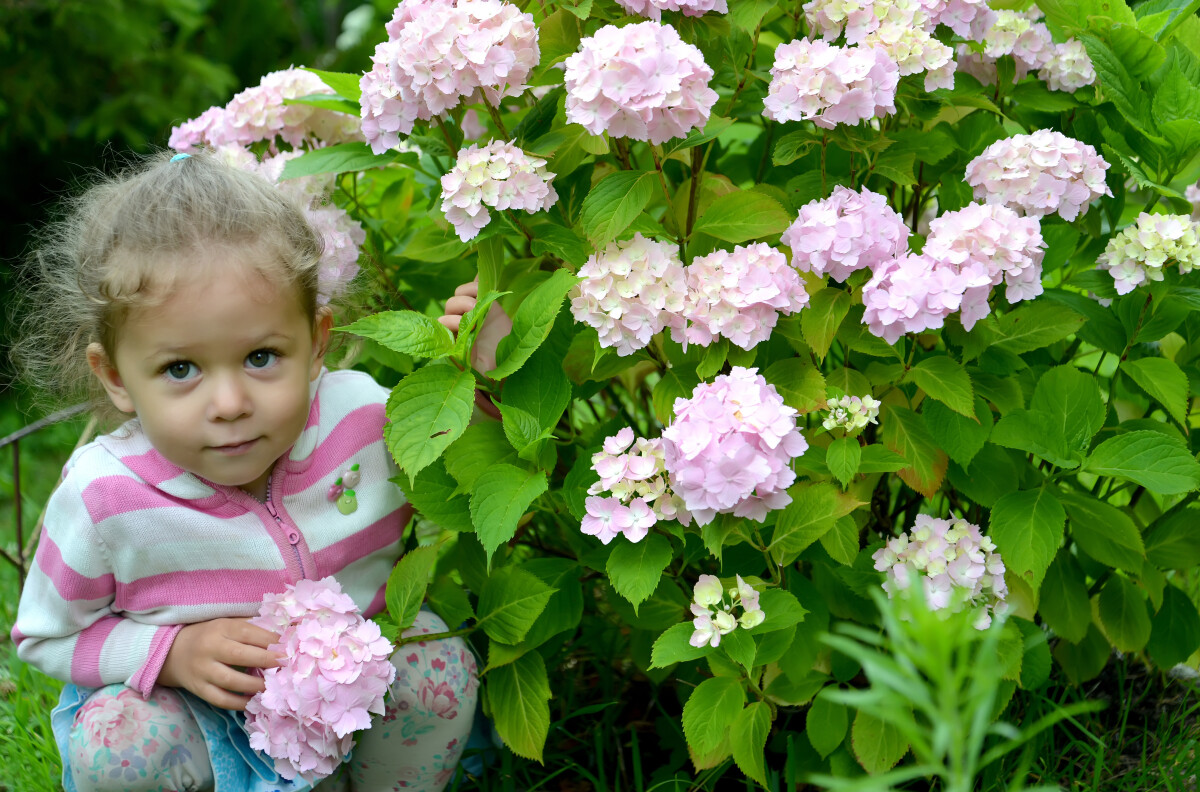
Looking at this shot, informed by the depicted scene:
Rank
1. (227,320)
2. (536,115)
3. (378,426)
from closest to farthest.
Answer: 1. (227,320)
2. (536,115)
3. (378,426)

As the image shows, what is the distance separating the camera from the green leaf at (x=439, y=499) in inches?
65.6

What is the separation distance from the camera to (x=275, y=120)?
2.06 metres

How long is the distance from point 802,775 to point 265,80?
1.58 m

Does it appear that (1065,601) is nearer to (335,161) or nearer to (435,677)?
(435,677)

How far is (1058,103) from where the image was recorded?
1.76 meters

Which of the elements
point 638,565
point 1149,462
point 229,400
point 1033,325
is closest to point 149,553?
point 229,400

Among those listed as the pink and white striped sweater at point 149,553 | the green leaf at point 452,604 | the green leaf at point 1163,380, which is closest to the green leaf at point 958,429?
the green leaf at point 1163,380

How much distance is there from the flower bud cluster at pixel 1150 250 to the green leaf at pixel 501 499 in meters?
0.91

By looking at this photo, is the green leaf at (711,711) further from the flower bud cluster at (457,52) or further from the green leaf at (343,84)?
the green leaf at (343,84)

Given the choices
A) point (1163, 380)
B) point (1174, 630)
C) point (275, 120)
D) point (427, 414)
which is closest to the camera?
point (427, 414)

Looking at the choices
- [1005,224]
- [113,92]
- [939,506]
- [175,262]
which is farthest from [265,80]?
[113,92]

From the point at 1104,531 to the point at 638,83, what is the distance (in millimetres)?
996

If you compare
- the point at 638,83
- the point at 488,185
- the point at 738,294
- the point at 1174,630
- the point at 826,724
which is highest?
the point at 638,83

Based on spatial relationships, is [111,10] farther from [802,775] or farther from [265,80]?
[802,775]
